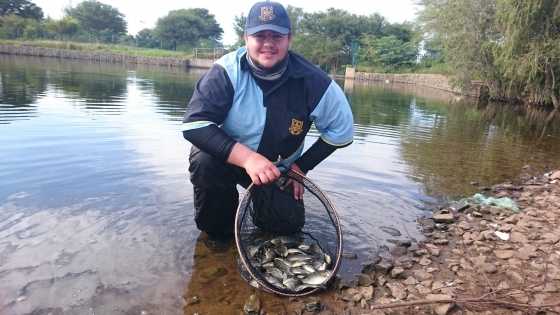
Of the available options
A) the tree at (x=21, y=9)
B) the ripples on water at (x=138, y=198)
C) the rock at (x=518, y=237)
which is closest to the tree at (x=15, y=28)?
the tree at (x=21, y=9)

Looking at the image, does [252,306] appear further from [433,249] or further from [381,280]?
[433,249]

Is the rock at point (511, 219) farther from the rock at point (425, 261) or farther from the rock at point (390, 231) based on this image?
the rock at point (425, 261)

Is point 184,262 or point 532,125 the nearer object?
point 184,262

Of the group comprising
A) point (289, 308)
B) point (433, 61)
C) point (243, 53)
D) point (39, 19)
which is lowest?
point (289, 308)

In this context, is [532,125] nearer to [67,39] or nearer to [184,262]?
[184,262]

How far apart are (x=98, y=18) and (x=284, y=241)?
3676 inches

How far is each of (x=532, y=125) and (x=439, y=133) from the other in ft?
22.0

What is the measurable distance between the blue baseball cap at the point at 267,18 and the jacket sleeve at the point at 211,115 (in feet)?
1.51

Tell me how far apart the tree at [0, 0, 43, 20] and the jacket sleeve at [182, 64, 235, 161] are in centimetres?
8228

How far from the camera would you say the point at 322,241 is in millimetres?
4309

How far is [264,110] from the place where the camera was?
3.45m

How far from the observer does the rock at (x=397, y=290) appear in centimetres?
316

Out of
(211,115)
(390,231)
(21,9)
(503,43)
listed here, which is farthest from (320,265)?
(21,9)

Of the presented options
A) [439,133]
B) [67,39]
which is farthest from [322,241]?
[67,39]
